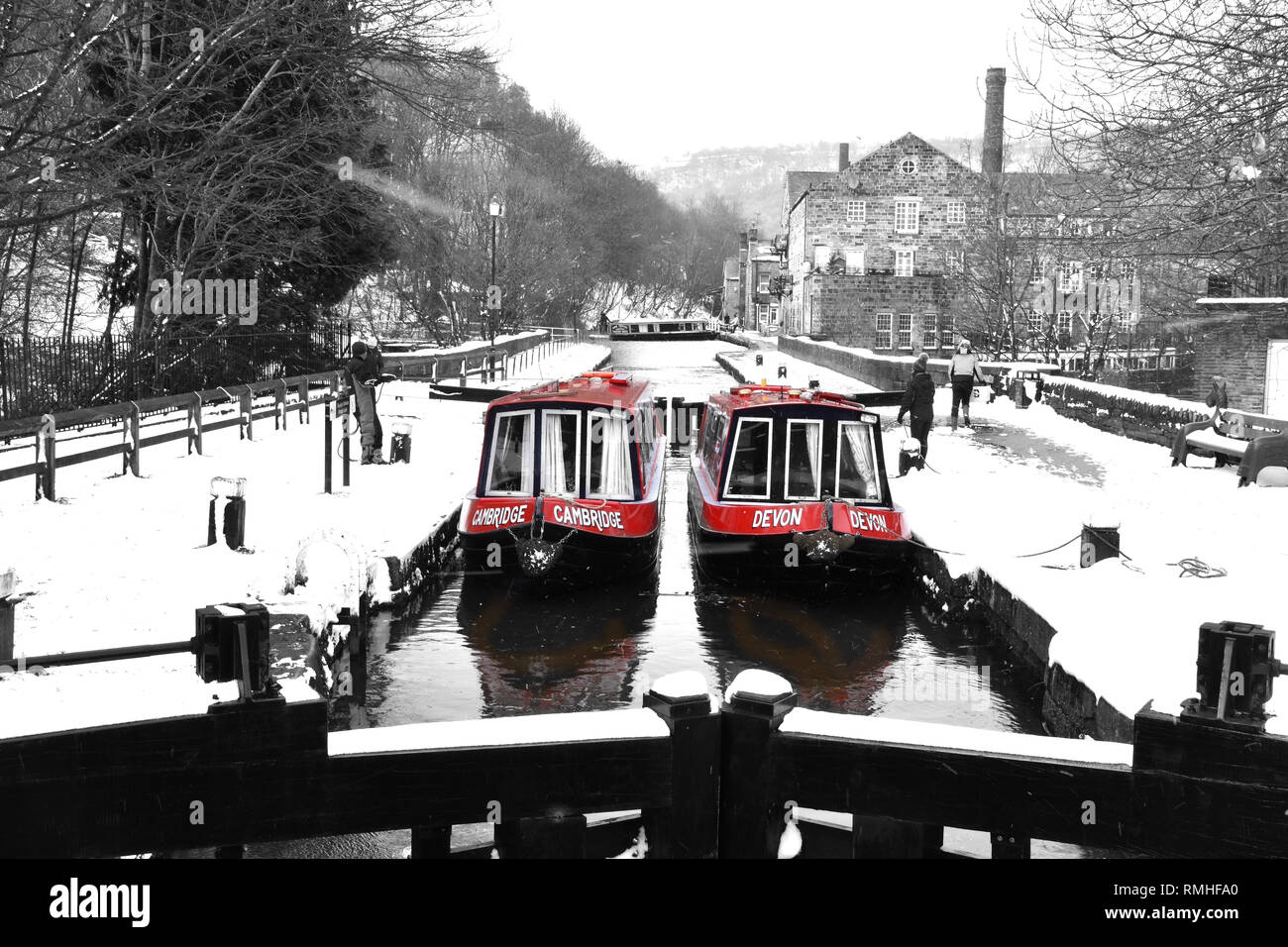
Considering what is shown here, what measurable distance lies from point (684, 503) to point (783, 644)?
8637mm

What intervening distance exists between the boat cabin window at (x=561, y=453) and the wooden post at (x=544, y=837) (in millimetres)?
8052

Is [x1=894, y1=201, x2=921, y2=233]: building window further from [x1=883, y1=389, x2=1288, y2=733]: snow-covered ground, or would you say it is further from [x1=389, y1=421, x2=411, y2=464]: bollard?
[x1=389, y1=421, x2=411, y2=464]: bollard

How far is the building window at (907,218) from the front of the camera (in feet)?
199

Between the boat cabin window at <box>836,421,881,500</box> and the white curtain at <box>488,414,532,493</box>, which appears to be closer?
the white curtain at <box>488,414,532,493</box>

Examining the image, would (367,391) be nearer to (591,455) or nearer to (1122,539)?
(591,455)

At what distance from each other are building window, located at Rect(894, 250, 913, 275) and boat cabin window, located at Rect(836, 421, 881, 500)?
49552mm

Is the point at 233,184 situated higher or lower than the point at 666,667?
higher

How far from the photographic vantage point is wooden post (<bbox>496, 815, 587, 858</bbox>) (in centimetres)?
515

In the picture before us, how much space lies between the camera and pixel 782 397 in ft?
45.3

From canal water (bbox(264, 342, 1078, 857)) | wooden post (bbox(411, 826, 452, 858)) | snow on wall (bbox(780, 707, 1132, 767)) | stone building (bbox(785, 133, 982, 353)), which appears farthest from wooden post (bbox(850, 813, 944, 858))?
stone building (bbox(785, 133, 982, 353))

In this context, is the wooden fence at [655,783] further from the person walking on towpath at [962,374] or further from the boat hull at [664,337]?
the boat hull at [664,337]
